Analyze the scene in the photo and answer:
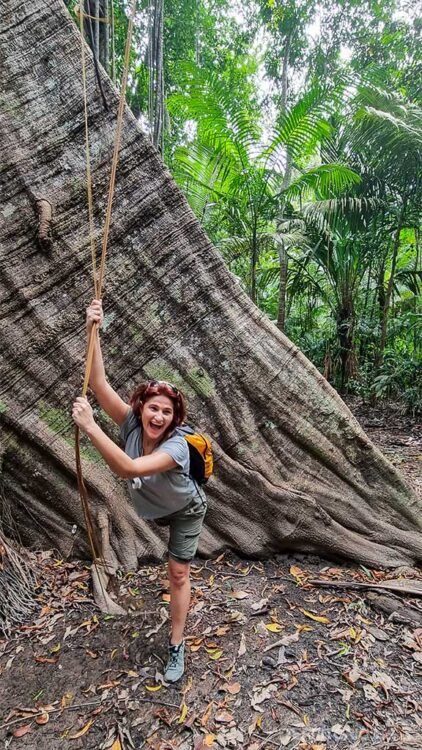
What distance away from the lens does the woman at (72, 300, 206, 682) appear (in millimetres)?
1638

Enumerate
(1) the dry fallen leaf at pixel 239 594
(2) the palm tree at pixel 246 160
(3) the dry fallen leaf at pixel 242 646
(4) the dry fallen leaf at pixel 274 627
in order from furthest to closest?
(2) the palm tree at pixel 246 160, (1) the dry fallen leaf at pixel 239 594, (4) the dry fallen leaf at pixel 274 627, (3) the dry fallen leaf at pixel 242 646

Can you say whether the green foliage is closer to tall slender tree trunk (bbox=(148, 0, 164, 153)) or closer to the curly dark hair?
tall slender tree trunk (bbox=(148, 0, 164, 153))

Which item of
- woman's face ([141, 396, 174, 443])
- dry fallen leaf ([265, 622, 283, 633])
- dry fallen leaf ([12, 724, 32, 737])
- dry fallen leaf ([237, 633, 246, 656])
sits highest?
woman's face ([141, 396, 174, 443])

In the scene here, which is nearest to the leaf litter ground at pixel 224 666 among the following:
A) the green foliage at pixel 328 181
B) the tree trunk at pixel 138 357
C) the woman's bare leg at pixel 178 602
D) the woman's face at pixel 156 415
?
the woman's bare leg at pixel 178 602

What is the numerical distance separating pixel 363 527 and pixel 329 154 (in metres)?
6.25

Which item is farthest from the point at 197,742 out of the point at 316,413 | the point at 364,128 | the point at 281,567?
the point at 364,128

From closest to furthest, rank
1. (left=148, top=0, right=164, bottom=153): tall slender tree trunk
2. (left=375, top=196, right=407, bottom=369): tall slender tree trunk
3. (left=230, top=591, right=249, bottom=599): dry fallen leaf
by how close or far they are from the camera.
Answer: (left=230, top=591, right=249, bottom=599): dry fallen leaf → (left=148, top=0, right=164, bottom=153): tall slender tree trunk → (left=375, top=196, right=407, bottom=369): tall slender tree trunk

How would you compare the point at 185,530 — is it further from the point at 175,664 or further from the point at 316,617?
the point at 316,617

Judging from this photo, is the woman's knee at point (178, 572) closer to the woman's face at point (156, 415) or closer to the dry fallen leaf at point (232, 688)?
the dry fallen leaf at point (232, 688)

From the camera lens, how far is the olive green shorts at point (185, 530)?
1.87 meters

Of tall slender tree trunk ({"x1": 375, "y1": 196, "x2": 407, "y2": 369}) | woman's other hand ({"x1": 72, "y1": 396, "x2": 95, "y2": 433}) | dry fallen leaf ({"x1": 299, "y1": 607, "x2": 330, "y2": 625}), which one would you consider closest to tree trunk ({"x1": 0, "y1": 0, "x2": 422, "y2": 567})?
dry fallen leaf ({"x1": 299, "y1": 607, "x2": 330, "y2": 625})

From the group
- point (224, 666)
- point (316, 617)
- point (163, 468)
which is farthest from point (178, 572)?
point (316, 617)

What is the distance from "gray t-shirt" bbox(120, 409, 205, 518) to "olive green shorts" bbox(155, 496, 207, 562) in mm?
62

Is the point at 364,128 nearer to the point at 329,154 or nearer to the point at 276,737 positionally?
the point at 329,154
